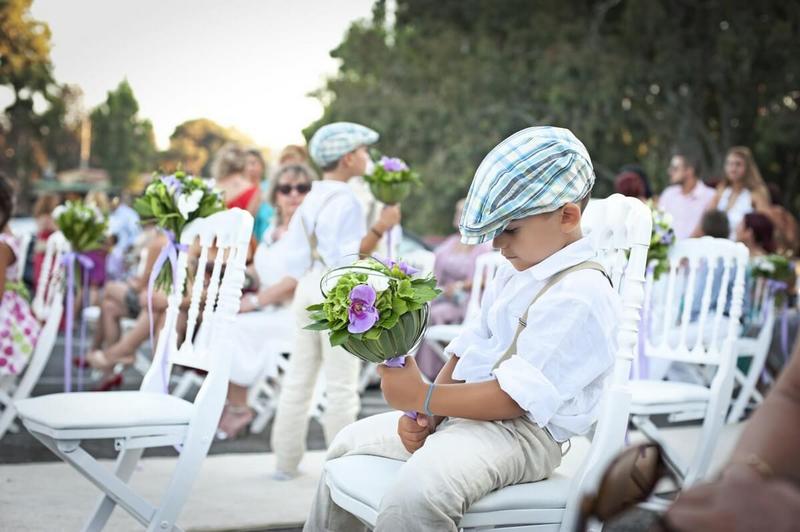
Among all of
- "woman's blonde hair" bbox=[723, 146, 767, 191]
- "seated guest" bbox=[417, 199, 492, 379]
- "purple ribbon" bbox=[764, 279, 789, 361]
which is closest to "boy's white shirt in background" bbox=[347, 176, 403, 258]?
"seated guest" bbox=[417, 199, 492, 379]

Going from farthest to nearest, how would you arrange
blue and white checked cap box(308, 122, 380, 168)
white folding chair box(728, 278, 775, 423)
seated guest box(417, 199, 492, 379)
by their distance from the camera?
seated guest box(417, 199, 492, 379) → white folding chair box(728, 278, 775, 423) → blue and white checked cap box(308, 122, 380, 168)

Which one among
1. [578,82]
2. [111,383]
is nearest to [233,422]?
[111,383]

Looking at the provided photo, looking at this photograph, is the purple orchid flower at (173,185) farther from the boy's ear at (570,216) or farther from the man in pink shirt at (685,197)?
the man in pink shirt at (685,197)

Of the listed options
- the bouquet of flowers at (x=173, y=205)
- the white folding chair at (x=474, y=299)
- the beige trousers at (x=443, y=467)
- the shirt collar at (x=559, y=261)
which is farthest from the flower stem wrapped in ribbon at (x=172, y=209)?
the shirt collar at (x=559, y=261)

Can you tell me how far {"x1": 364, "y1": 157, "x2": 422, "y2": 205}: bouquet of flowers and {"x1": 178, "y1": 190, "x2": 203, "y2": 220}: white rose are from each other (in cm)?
147

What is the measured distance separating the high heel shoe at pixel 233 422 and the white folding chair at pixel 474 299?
131cm

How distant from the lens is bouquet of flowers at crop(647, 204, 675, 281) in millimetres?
4961

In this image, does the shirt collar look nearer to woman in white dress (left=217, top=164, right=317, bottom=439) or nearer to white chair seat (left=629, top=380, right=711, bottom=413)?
white chair seat (left=629, top=380, right=711, bottom=413)

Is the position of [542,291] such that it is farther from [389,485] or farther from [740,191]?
[740,191]

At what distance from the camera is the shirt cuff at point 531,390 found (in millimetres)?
2578

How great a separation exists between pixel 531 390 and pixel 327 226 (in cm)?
279

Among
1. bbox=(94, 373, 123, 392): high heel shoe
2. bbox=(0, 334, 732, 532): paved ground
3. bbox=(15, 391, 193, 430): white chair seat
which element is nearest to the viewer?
bbox=(15, 391, 193, 430): white chair seat

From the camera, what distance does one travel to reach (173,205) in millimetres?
4453

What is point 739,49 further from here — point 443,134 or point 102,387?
point 102,387
